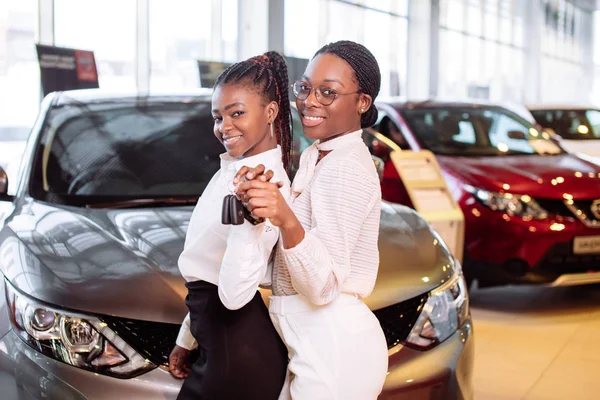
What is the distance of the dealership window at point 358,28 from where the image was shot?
51.1ft

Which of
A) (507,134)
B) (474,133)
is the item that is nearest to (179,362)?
(474,133)

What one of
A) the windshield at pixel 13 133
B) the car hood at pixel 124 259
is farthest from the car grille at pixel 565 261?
the windshield at pixel 13 133

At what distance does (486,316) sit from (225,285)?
4047 millimetres

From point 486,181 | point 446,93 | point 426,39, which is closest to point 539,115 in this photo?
point 486,181

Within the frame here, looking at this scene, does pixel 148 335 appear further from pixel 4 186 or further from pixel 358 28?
pixel 358 28

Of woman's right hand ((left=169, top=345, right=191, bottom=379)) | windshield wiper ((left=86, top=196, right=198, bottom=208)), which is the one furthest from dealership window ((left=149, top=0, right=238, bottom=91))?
woman's right hand ((left=169, top=345, right=191, bottom=379))

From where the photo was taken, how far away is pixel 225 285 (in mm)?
1474

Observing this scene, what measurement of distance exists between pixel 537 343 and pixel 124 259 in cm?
305

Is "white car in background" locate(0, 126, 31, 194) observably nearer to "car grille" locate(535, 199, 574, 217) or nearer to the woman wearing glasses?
"car grille" locate(535, 199, 574, 217)

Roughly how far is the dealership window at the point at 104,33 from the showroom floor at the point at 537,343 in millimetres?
6738

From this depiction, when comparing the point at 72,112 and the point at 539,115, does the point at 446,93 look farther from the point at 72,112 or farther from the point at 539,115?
the point at 72,112

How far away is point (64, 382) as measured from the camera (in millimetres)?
2051

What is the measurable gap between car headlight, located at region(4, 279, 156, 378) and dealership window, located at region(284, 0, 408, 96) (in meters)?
12.9

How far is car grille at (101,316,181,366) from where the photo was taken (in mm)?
2082
